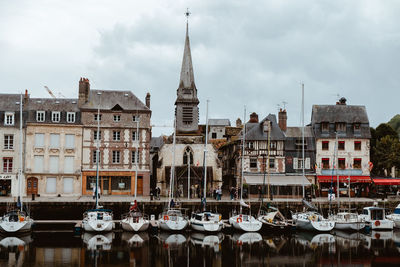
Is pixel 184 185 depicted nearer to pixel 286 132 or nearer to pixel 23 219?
pixel 286 132

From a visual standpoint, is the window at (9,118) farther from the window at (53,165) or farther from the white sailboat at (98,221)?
the white sailboat at (98,221)

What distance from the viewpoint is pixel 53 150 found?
140 ft

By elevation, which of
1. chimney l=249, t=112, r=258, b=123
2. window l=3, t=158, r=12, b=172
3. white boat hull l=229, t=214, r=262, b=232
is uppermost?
chimney l=249, t=112, r=258, b=123

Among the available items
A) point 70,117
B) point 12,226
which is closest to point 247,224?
point 12,226

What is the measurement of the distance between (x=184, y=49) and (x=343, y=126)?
18.1m

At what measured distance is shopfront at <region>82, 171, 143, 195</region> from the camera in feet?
140

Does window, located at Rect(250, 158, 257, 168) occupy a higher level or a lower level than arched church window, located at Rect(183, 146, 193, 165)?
lower

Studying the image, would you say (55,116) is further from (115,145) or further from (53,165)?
(115,145)

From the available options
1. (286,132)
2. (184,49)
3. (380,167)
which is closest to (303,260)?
(286,132)

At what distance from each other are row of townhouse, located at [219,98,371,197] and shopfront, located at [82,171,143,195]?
10.4 metres

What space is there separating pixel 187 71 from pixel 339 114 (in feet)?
54.1

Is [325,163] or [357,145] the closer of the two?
[325,163]

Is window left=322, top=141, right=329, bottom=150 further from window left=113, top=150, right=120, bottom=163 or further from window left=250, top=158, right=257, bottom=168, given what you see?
window left=113, top=150, right=120, bottom=163

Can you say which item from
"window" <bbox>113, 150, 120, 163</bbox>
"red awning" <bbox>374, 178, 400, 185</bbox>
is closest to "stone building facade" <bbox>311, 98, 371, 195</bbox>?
"red awning" <bbox>374, 178, 400, 185</bbox>
